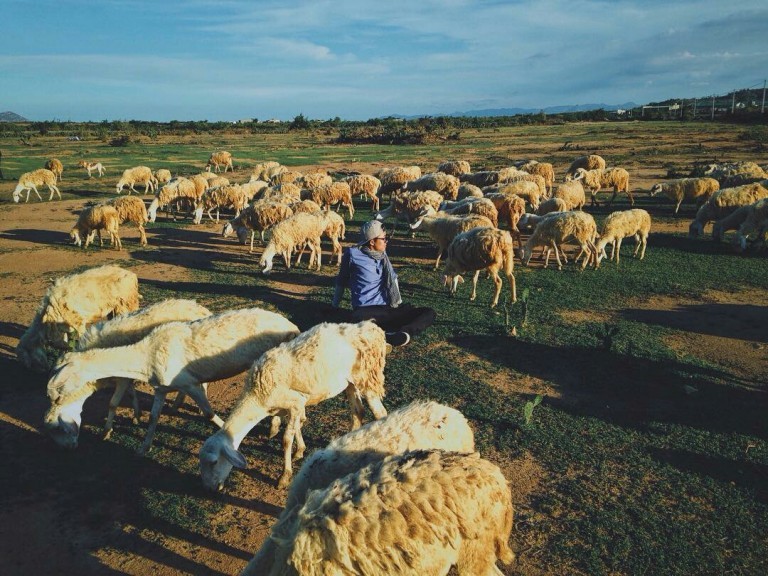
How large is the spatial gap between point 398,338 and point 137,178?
26.5m

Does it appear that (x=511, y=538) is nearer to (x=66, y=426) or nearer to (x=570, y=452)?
(x=570, y=452)

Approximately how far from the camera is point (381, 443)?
4.22 metres

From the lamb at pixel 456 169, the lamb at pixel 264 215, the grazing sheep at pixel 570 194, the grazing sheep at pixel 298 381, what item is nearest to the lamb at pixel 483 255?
the grazing sheep at pixel 298 381

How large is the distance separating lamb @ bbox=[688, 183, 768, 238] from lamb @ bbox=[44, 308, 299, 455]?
1583 cm

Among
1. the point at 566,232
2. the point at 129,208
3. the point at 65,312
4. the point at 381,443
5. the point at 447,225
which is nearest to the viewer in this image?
the point at 381,443

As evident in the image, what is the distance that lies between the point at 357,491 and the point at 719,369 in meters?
7.36

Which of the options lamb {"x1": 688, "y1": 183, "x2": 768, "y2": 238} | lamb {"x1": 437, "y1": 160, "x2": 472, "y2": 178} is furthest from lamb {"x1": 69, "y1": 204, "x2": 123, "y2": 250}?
lamb {"x1": 688, "y1": 183, "x2": 768, "y2": 238}

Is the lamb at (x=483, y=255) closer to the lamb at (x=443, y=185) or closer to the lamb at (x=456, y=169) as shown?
the lamb at (x=443, y=185)

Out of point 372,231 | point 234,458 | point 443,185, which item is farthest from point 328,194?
point 234,458

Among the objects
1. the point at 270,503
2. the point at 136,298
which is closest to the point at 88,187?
the point at 136,298

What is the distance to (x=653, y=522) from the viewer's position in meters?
4.85

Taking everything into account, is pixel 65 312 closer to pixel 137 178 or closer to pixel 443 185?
pixel 443 185

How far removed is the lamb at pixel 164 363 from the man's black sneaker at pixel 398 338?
1.75 m

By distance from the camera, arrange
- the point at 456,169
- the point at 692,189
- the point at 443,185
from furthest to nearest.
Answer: the point at 456,169 < the point at 443,185 < the point at 692,189
